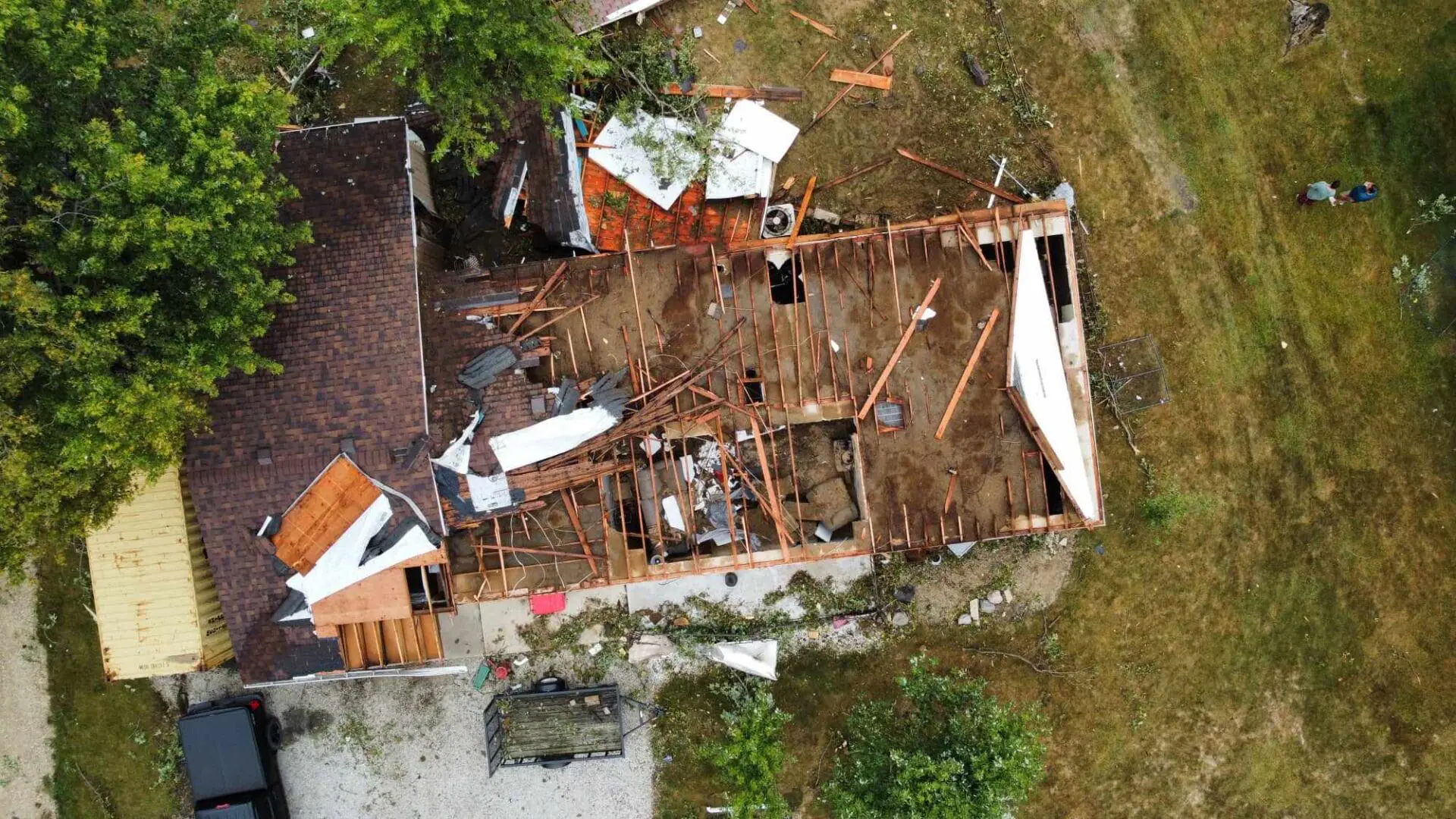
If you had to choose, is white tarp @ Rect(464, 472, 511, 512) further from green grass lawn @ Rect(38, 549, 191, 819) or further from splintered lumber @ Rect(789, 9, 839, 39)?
splintered lumber @ Rect(789, 9, 839, 39)

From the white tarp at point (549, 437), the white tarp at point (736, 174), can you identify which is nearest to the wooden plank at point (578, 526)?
the white tarp at point (549, 437)

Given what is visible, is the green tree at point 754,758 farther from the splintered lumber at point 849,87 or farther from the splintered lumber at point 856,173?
the splintered lumber at point 849,87

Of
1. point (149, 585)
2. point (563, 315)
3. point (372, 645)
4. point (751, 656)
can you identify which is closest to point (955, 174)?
point (563, 315)

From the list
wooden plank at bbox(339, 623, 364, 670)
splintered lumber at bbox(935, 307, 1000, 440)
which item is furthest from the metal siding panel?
splintered lumber at bbox(935, 307, 1000, 440)

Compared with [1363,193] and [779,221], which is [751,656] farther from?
[1363,193]

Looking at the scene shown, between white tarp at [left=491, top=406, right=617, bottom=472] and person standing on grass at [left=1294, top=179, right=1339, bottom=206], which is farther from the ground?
person standing on grass at [left=1294, top=179, right=1339, bottom=206]

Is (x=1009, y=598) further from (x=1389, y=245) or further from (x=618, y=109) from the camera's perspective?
(x=618, y=109)
